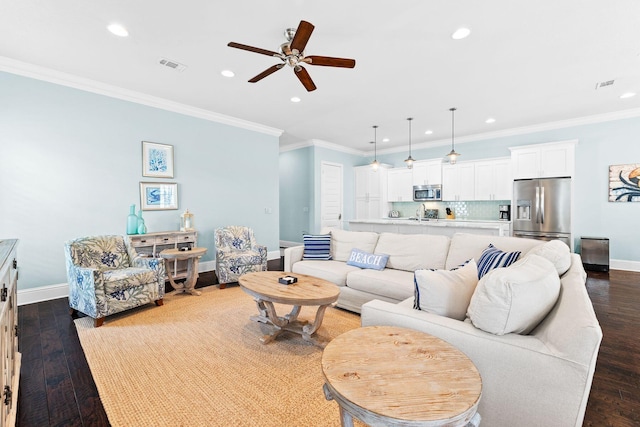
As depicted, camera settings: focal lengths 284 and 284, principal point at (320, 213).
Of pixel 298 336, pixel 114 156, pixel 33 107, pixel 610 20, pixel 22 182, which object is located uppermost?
pixel 610 20

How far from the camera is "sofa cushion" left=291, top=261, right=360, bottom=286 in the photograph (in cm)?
332

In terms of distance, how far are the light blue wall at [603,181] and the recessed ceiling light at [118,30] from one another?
713cm

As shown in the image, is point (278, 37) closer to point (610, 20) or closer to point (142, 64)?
point (142, 64)

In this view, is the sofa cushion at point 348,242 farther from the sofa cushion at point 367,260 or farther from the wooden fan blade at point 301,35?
the wooden fan blade at point 301,35

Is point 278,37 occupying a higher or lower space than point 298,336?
higher

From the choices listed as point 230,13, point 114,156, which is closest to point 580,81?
point 230,13

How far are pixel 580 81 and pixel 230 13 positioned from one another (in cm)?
447

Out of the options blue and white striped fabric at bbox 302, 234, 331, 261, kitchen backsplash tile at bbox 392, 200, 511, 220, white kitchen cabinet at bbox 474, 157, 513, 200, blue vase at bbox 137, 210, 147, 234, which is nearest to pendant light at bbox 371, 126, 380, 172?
kitchen backsplash tile at bbox 392, 200, 511, 220

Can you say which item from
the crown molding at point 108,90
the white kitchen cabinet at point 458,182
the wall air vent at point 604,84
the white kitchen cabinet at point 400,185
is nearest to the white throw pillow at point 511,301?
the wall air vent at point 604,84

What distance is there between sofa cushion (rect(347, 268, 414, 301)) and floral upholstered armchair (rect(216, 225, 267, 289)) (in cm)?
180

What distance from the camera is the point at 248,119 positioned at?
5.48m

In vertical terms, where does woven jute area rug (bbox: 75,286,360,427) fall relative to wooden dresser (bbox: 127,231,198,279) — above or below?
below

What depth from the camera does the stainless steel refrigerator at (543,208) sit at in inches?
208

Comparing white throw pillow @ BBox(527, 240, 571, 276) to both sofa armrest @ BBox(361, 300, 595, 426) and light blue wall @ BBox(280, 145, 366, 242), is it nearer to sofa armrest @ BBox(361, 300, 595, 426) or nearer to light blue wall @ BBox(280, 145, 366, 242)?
sofa armrest @ BBox(361, 300, 595, 426)
